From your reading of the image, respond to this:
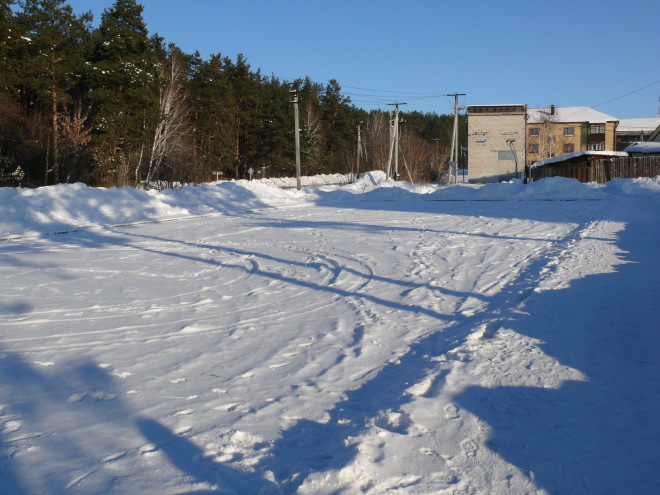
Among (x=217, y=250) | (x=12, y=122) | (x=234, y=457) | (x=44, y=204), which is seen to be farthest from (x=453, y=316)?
(x=12, y=122)

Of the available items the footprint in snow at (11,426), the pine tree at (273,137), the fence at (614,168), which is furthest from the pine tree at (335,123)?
the footprint in snow at (11,426)

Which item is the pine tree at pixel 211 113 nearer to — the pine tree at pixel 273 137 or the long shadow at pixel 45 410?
the pine tree at pixel 273 137

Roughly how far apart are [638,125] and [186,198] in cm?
8574

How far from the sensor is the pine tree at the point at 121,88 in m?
37.0

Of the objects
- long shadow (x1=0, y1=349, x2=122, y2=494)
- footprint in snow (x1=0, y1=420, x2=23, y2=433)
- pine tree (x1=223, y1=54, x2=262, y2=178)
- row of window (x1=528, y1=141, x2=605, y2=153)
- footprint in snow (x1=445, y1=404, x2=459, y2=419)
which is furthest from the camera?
row of window (x1=528, y1=141, x2=605, y2=153)

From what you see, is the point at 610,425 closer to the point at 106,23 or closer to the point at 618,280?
the point at 618,280

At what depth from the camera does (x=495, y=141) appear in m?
74.0

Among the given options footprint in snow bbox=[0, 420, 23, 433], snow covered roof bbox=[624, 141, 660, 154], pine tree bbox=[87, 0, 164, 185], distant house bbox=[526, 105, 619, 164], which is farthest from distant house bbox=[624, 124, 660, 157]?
footprint in snow bbox=[0, 420, 23, 433]

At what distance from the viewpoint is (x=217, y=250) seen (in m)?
13.1

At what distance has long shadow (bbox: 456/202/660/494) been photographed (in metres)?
3.47

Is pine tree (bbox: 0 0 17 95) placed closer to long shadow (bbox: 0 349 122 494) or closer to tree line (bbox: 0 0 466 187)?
tree line (bbox: 0 0 466 187)

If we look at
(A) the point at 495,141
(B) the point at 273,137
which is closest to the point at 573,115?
(A) the point at 495,141

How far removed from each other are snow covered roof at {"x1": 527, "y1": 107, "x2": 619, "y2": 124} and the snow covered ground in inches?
3000

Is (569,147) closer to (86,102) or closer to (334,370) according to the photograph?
(86,102)
